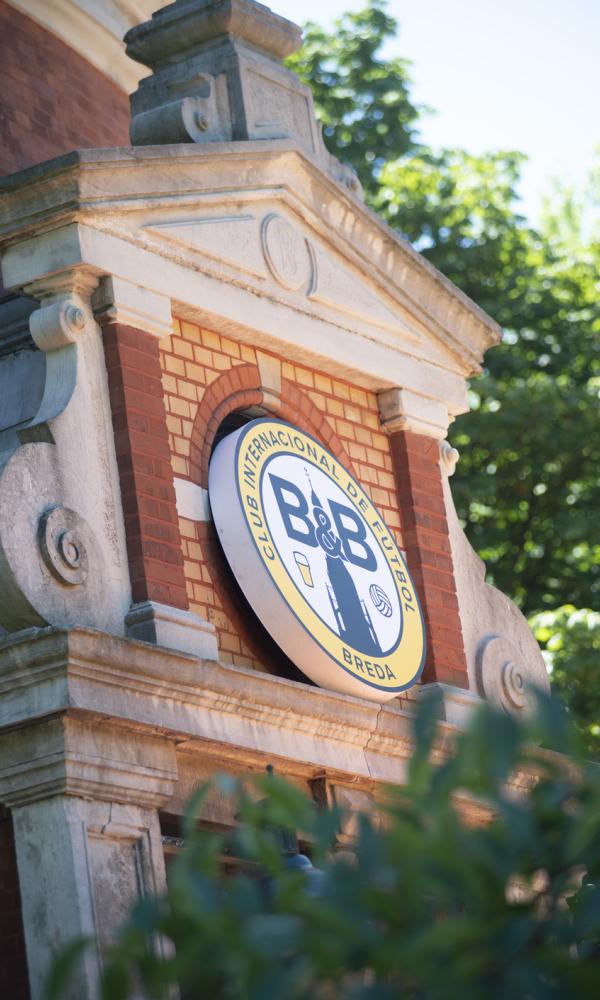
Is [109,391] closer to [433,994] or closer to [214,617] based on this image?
[214,617]

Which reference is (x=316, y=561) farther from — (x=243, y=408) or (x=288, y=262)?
(x=288, y=262)

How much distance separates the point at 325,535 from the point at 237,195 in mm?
1890

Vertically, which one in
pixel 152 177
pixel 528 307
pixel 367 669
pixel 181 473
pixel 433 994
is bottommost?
pixel 433 994

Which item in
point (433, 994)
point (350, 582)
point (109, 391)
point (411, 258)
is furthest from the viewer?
point (411, 258)

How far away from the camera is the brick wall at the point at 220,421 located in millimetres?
10609

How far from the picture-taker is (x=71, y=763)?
9055mm

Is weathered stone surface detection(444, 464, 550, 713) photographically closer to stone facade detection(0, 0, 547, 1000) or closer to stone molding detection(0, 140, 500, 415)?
stone facade detection(0, 0, 547, 1000)

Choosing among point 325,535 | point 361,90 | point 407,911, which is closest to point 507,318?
point 361,90

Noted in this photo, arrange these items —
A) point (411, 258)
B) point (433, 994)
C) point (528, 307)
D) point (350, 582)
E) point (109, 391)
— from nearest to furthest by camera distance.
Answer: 1. point (433, 994)
2. point (109, 391)
3. point (350, 582)
4. point (411, 258)
5. point (528, 307)

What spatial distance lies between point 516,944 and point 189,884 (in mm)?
799

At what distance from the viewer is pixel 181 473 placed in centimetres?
1063

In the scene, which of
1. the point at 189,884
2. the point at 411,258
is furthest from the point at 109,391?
the point at 189,884

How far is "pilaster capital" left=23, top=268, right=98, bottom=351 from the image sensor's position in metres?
10.2

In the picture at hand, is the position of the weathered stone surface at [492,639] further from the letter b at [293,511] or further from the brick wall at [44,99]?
the brick wall at [44,99]
